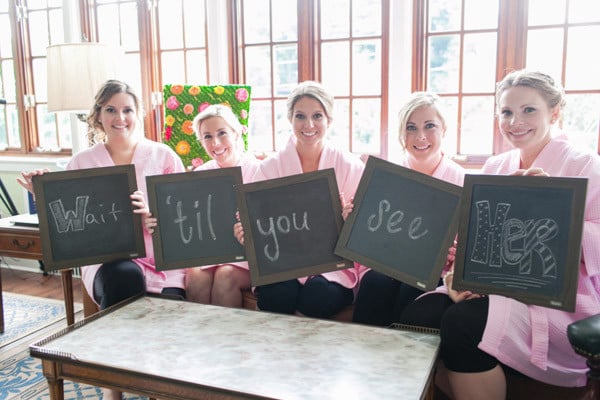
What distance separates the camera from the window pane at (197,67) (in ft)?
11.8

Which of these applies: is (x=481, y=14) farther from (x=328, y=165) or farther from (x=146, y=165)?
(x=146, y=165)

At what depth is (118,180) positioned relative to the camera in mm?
1896

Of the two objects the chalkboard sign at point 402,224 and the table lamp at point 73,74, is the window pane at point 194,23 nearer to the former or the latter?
the table lamp at point 73,74

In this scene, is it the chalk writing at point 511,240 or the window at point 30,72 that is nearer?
the chalk writing at point 511,240

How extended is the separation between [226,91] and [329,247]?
145cm

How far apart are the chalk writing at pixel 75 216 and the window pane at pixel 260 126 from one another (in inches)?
67.6

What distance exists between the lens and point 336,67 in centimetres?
327

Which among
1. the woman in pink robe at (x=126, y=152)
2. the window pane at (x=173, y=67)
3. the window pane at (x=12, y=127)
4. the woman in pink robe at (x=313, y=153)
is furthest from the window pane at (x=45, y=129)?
the woman in pink robe at (x=313, y=153)

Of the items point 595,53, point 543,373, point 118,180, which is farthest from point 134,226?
point 595,53

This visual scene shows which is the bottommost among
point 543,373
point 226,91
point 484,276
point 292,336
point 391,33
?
point 543,373

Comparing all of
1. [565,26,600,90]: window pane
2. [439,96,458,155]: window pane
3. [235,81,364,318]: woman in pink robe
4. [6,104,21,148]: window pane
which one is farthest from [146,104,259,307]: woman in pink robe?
[6,104,21,148]: window pane

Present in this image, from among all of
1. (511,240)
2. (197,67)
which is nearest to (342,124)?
(197,67)

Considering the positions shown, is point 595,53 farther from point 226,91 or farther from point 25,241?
point 25,241

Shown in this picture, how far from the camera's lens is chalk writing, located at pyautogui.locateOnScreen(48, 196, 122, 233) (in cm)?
185
